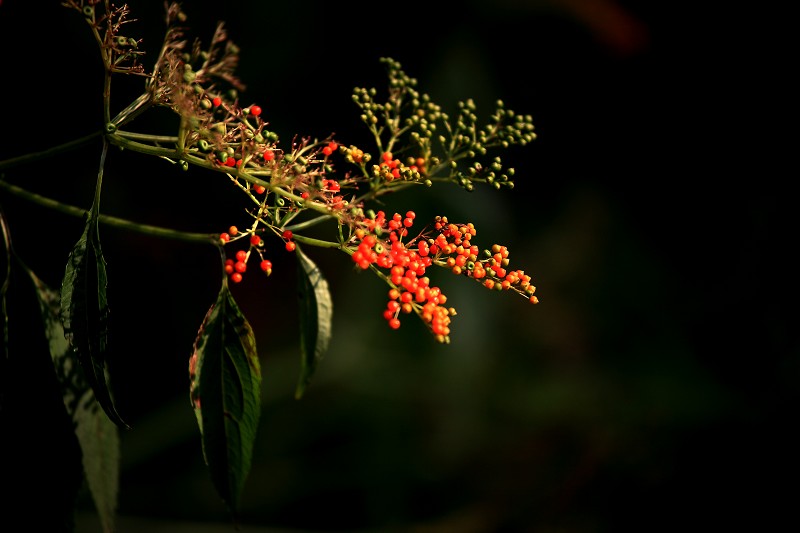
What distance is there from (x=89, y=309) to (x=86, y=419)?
13.9 inches

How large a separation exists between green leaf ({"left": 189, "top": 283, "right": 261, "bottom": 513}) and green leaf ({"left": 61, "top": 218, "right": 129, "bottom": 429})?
119 mm

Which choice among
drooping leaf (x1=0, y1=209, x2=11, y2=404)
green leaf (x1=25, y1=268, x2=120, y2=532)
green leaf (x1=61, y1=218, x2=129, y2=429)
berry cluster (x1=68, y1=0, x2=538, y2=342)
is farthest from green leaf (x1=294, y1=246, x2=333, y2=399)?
drooping leaf (x1=0, y1=209, x2=11, y2=404)

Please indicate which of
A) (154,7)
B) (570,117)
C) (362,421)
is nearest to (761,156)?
(570,117)

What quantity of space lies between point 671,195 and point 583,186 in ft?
1.79

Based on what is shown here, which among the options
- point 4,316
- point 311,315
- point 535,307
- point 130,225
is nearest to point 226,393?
point 311,315

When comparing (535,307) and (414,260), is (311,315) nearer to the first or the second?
(414,260)

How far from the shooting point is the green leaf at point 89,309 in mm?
903

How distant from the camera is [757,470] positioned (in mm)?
3537

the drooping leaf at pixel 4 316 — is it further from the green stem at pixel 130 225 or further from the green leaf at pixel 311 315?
the green leaf at pixel 311 315

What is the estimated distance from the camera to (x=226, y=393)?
974mm

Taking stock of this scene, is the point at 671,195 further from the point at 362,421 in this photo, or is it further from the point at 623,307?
the point at 362,421

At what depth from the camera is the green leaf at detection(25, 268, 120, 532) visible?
1135 mm

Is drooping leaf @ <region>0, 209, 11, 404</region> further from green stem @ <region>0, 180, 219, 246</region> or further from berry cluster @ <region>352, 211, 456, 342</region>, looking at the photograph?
berry cluster @ <region>352, 211, 456, 342</region>

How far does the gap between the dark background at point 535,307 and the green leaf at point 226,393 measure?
1898 mm
